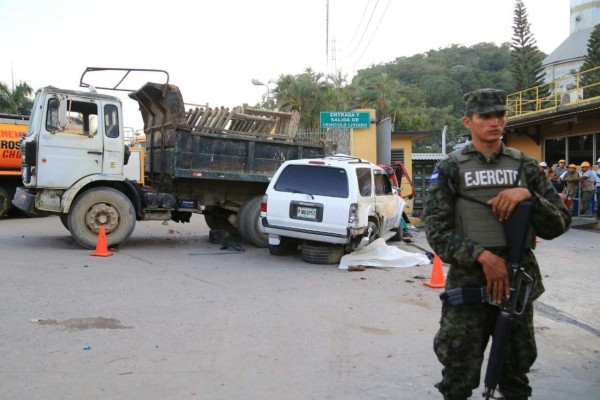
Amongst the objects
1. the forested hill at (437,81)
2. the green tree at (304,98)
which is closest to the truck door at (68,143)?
the green tree at (304,98)

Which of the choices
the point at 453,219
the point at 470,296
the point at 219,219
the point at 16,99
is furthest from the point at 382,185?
the point at 16,99

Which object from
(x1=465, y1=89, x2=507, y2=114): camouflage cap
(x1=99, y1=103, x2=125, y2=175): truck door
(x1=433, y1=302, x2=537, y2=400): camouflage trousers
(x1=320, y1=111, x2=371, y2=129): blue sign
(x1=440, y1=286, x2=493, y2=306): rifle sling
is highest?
(x1=320, y1=111, x2=371, y2=129): blue sign

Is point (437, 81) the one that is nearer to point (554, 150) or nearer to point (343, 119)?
point (554, 150)

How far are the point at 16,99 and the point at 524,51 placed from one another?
3777 cm

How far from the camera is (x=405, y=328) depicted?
17.6ft

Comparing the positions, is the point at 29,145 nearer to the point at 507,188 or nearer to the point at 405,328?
the point at 405,328

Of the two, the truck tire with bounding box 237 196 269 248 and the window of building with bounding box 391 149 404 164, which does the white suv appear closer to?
the truck tire with bounding box 237 196 269 248

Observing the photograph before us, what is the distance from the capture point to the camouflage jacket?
2.76 meters

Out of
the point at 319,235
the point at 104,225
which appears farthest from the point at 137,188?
the point at 319,235

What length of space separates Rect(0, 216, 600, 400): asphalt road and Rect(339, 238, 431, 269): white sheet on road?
24cm

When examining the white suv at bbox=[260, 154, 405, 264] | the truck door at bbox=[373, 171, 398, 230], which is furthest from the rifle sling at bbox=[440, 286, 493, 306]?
the truck door at bbox=[373, 171, 398, 230]

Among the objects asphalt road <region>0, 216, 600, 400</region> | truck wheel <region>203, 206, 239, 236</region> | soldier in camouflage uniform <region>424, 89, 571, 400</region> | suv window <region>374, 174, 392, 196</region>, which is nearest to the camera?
soldier in camouflage uniform <region>424, 89, 571, 400</region>

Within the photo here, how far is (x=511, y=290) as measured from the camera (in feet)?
8.93

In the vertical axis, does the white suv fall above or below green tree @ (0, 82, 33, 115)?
below
